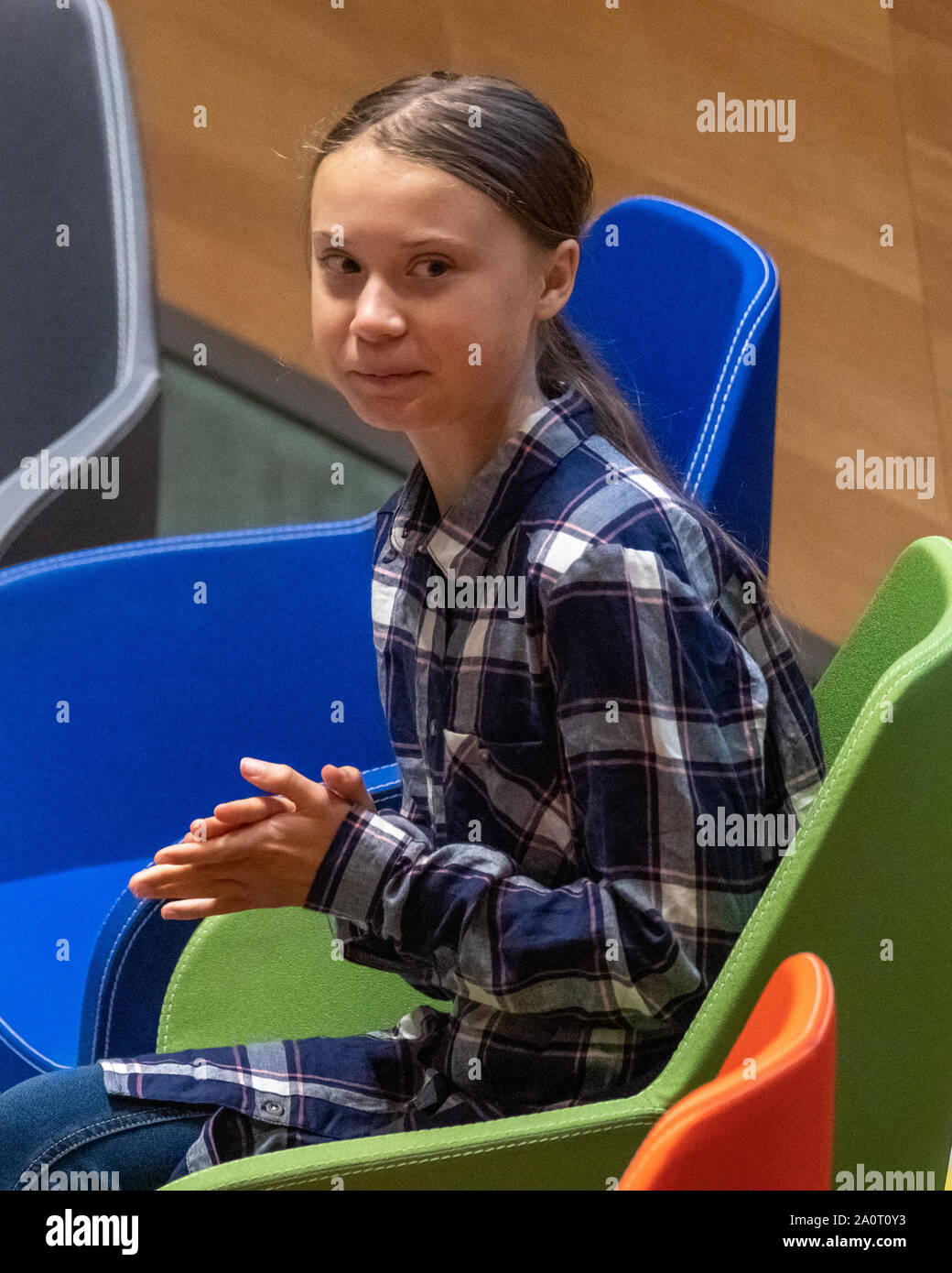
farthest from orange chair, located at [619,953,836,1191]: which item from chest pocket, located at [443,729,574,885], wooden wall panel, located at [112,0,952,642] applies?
wooden wall panel, located at [112,0,952,642]

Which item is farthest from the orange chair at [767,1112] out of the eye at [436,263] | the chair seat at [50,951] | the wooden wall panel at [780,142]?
the wooden wall panel at [780,142]

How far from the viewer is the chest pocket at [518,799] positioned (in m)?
0.80

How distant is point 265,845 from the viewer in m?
0.79

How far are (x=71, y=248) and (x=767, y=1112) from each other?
1.21 metres

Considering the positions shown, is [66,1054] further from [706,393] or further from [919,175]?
[919,175]

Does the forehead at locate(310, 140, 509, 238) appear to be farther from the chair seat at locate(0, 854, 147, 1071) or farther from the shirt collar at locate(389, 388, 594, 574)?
the chair seat at locate(0, 854, 147, 1071)

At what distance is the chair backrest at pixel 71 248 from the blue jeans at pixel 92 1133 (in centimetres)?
76

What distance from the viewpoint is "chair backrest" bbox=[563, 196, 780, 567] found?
110 cm

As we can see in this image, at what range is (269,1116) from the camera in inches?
33.4

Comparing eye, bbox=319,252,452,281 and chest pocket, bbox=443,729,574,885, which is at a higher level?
eye, bbox=319,252,452,281

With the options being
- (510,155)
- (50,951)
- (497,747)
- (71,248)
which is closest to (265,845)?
(497,747)

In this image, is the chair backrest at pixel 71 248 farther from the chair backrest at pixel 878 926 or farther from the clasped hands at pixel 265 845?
the chair backrest at pixel 878 926

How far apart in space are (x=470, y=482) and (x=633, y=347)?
15.5 inches

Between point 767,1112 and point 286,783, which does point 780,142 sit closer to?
point 286,783
